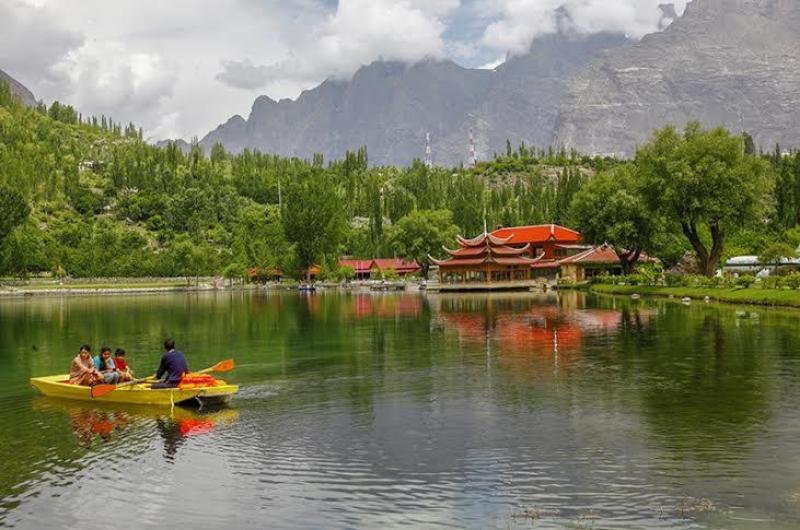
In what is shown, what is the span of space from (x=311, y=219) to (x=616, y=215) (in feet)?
201

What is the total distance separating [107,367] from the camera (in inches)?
1073

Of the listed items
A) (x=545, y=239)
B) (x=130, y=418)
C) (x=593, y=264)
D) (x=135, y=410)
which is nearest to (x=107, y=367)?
(x=135, y=410)

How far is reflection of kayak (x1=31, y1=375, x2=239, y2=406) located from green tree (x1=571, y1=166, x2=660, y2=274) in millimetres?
68814

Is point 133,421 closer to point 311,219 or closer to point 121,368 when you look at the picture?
point 121,368

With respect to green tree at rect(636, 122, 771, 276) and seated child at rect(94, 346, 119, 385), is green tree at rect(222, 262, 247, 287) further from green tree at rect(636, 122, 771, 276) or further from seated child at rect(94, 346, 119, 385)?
seated child at rect(94, 346, 119, 385)

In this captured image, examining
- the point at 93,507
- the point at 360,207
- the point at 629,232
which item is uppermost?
the point at 360,207

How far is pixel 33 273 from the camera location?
149625 millimetres

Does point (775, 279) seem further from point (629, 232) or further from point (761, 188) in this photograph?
point (629, 232)

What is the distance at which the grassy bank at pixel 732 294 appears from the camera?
186 feet

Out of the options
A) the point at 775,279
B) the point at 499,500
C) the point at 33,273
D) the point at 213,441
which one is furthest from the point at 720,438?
the point at 33,273

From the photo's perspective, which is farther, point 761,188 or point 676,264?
point 676,264

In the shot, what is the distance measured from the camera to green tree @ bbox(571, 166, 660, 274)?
90625 millimetres

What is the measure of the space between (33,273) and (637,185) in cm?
11859

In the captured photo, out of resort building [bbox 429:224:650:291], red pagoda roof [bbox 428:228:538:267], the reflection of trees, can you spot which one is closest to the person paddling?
the reflection of trees
